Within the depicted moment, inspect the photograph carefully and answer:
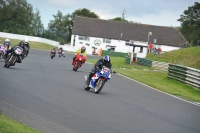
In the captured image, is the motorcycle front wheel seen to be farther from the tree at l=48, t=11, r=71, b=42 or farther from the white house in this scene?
the tree at l=48, t=11, r=71, b=42

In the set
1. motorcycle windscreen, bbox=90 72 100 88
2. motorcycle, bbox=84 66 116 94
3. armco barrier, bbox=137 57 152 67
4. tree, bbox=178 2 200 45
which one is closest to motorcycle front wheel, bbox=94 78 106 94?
motorcycle, bbox=84 66 116 94

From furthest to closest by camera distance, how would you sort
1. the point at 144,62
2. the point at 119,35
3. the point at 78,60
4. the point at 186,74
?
the point at 119,35
the point at 144,62
the point at 78,60
the point at 186,74

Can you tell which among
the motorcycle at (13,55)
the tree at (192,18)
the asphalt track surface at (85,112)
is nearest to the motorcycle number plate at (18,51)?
the motorcycle at (13,55)

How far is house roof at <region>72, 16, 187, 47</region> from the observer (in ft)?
326

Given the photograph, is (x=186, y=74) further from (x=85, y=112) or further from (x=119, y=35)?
(x=119, y=35)

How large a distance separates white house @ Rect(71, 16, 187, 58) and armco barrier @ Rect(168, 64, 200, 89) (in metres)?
67.6

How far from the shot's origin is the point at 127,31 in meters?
101

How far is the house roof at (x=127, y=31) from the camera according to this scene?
99.4 m

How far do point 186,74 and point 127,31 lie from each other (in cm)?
7316

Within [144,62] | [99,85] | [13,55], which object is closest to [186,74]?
[13,55]

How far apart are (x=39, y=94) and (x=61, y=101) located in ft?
3.70

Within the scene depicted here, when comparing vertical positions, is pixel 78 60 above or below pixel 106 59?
below

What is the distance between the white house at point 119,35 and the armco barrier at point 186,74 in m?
67.6

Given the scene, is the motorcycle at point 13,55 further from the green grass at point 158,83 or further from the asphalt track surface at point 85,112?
the green grass at point 158,83
